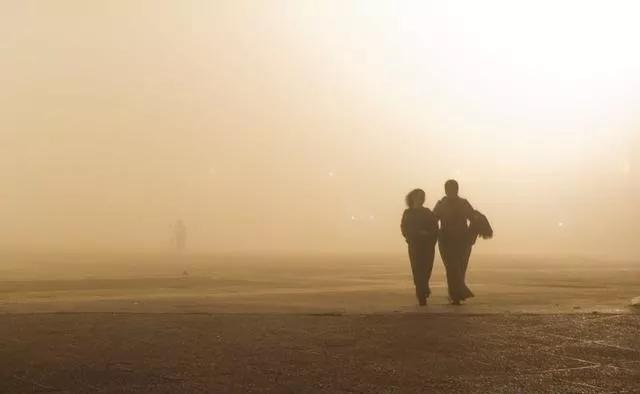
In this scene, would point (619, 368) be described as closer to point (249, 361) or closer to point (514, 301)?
point (249, 361)

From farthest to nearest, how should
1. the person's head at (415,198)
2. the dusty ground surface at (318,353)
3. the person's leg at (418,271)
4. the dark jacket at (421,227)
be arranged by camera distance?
the person's head at (415,198) → the dark jacket at (421,227) → the person's leg at (418,271) → the dusty ground surface at (318,353)

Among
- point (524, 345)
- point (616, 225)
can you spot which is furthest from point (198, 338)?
point (616, 225)

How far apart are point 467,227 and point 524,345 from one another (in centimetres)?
484

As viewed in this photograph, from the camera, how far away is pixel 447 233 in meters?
11.6

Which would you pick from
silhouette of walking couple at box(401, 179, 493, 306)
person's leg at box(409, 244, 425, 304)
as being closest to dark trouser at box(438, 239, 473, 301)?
silhouette of walking couple at box(401, 179, 493, 306)

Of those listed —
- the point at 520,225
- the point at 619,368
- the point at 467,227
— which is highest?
the point at 520,225

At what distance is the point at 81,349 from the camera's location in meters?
6.69

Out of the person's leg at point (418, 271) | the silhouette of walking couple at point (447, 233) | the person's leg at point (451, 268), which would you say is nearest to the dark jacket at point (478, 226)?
the silhouette of walking couple at point (447, 233)

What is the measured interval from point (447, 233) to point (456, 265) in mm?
536

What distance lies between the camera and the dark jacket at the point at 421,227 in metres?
11.4

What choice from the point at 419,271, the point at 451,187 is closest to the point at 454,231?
the point at 451,187

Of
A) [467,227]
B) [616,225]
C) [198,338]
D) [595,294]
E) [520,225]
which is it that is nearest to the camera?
[198,338]

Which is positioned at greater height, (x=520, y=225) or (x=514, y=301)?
(x=520, y=225)

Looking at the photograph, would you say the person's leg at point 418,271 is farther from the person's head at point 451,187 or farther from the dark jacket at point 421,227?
the person's head at point 451,187
